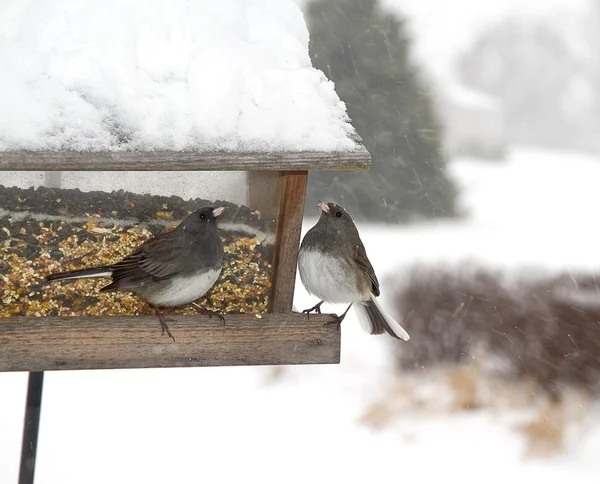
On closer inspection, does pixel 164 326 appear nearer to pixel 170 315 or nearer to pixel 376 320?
pixel 170 315

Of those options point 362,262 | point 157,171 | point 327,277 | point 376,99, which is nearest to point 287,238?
point 327,277

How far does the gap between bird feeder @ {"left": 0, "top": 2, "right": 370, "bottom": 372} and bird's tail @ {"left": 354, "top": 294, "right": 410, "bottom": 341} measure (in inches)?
11.7

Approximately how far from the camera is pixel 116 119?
6.08 ft

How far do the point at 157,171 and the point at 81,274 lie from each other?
326 mm

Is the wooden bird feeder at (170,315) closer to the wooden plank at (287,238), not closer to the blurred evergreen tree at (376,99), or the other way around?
the wooden plank at (287,238)

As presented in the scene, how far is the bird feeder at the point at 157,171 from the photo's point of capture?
1.82 meters

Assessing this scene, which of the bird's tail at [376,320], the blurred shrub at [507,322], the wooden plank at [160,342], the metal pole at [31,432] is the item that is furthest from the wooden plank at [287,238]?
the blurred shrub at [507,322]

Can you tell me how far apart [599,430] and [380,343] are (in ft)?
6.27

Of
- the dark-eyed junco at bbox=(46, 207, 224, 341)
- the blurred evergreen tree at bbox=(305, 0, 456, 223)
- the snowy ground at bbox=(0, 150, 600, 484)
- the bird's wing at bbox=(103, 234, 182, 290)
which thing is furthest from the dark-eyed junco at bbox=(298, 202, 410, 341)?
the blurred evergreen tree at bbox=(305, 0, 456, 223)

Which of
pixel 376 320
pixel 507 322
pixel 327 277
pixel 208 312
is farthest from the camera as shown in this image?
pixel 507 322

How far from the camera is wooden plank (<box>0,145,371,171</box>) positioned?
1721 millimetres

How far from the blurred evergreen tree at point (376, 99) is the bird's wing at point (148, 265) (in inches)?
280

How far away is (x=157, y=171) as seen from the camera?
200cm

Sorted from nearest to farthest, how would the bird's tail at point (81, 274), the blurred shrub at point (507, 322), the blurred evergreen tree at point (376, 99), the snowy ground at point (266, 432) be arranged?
the bird's tail at point (81, 274), the snowy ground at point (266, 432), the blurred shrub at point (507, 322), the blurred evergreen tree at point (376, 99)
